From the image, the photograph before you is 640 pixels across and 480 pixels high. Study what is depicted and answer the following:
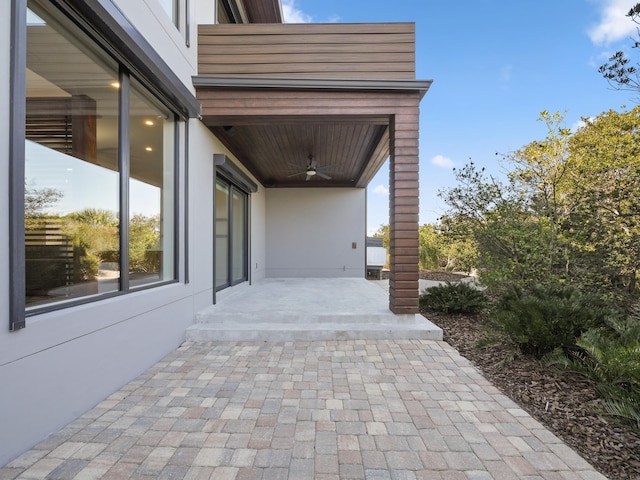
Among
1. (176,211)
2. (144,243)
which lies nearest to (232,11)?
(176,211)

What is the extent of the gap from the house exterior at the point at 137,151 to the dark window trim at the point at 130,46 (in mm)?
13

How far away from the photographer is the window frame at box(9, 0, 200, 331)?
1677mm

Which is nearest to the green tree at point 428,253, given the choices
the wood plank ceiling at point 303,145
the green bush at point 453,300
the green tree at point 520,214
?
the wood plank ceiling at point 303,145

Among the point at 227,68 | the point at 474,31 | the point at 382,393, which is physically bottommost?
the point at 382,393

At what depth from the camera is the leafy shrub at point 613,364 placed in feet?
6.44

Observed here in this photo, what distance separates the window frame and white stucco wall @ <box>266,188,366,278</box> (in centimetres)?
504

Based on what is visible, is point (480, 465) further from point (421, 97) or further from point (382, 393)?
point (421, 97)

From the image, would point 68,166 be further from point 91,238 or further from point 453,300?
point 453,300

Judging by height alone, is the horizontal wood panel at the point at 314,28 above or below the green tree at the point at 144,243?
above

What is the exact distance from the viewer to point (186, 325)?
3.72 m

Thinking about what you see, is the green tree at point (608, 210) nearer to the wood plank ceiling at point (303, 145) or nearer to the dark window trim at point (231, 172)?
the wood plank ceiling at point (303, 145)

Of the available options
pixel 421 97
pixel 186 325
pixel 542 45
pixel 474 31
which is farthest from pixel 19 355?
pixel 542 45

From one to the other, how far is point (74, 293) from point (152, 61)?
2193 millimetres

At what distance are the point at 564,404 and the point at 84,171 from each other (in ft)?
13.9
